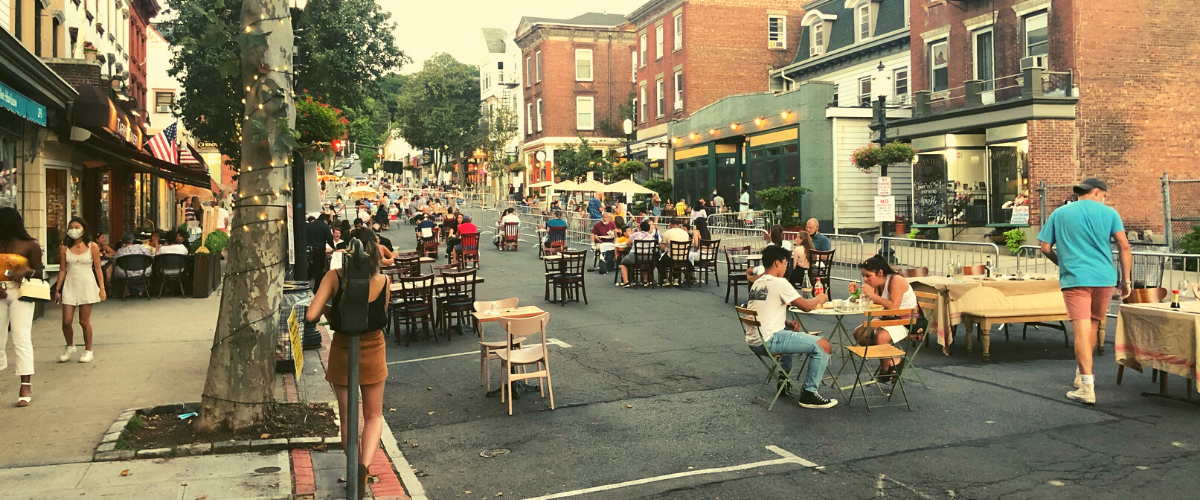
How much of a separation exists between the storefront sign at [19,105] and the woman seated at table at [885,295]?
10.2 meters

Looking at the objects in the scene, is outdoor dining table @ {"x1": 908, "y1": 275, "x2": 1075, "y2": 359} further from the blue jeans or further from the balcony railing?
the balcony railing

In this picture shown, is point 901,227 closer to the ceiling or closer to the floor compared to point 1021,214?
Answer: closer to the floor

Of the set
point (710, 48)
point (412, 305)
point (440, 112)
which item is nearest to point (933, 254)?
point (412, 305)

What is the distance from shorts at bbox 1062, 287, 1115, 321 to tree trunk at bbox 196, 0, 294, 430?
22.1 feet

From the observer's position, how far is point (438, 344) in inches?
479

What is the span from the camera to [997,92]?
27.1 metres

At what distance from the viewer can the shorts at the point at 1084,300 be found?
317 inches

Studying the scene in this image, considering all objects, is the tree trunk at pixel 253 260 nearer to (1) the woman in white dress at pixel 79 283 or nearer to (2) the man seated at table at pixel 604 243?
(1) the woman in white dress at pixel 79 283

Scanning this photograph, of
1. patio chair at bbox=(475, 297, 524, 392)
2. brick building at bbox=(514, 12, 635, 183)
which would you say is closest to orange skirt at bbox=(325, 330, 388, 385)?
patio chair at bbox=(475, 297, 524, 392)

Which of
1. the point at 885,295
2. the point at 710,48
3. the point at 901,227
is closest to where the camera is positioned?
the point at 885,295

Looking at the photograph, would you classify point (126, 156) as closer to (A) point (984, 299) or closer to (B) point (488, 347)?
(B) point (488, 347)

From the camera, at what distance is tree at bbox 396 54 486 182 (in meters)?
73.7

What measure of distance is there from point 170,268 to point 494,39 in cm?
6378

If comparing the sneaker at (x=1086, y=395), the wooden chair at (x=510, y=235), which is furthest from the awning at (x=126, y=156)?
the sneaker at (x=1086, y=395)
